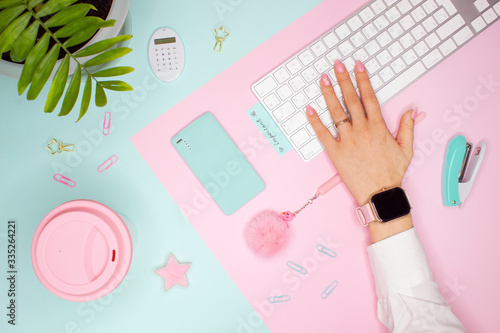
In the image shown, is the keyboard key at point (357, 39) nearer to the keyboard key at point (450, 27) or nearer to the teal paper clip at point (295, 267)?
the keyboard key at point (450, 27)

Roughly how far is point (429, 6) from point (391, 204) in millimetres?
465

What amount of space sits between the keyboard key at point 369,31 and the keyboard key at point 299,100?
0.66 feet

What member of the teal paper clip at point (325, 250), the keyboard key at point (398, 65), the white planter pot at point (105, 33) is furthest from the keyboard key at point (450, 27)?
the white planter pot at point (105, 33)

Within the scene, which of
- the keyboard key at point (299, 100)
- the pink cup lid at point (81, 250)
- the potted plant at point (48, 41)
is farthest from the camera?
the keyboard key at point (299, 100)

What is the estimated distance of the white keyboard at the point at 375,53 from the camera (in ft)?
2.56

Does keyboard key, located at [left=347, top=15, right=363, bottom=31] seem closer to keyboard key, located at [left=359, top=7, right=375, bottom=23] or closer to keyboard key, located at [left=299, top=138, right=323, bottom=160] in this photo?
keyboard key, located at [left=359, top=7, right=375, bottom=23]

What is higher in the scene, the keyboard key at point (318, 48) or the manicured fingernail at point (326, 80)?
the keyboard key at point (318, 48)

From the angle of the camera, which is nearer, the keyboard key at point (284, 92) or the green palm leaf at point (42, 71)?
the green palm leaf at point (42, 71)

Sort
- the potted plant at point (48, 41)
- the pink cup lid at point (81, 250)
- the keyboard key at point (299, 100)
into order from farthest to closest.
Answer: the keyboard key at point (299, 100) < the pink cup lid at point (81, 250) < the potted plant at point (48, 41)

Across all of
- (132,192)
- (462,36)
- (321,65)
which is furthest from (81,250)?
(462,36)

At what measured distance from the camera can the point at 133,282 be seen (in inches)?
31.2

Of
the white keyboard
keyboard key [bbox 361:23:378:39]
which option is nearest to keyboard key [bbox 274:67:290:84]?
the white keyboard

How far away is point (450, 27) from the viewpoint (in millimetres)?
804

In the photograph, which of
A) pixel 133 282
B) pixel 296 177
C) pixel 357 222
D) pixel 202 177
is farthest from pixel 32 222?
pixel 357 222
